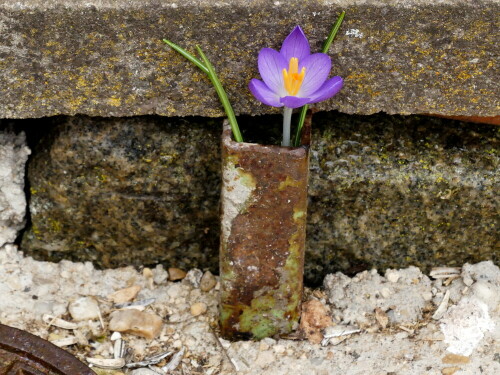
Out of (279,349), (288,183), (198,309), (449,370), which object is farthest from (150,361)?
(449,370)

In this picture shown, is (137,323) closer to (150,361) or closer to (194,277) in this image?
(150,361)

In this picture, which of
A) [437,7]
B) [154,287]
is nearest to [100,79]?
[154,287]

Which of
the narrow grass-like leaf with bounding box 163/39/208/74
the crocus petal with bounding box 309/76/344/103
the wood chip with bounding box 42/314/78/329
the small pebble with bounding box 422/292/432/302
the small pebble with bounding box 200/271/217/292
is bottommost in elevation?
the wood chip with bounding box 42/314/78/329

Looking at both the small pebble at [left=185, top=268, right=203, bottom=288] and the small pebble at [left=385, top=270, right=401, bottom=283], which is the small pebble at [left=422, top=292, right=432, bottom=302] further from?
the small pebble at [left=185, top=268, right=203, bottom=288]

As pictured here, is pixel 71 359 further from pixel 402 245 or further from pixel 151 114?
pixel 402 245

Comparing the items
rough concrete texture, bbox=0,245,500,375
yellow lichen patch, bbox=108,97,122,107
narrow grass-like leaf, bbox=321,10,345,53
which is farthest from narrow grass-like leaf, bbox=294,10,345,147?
rough concrete texture, bbox=0,245,500,375
